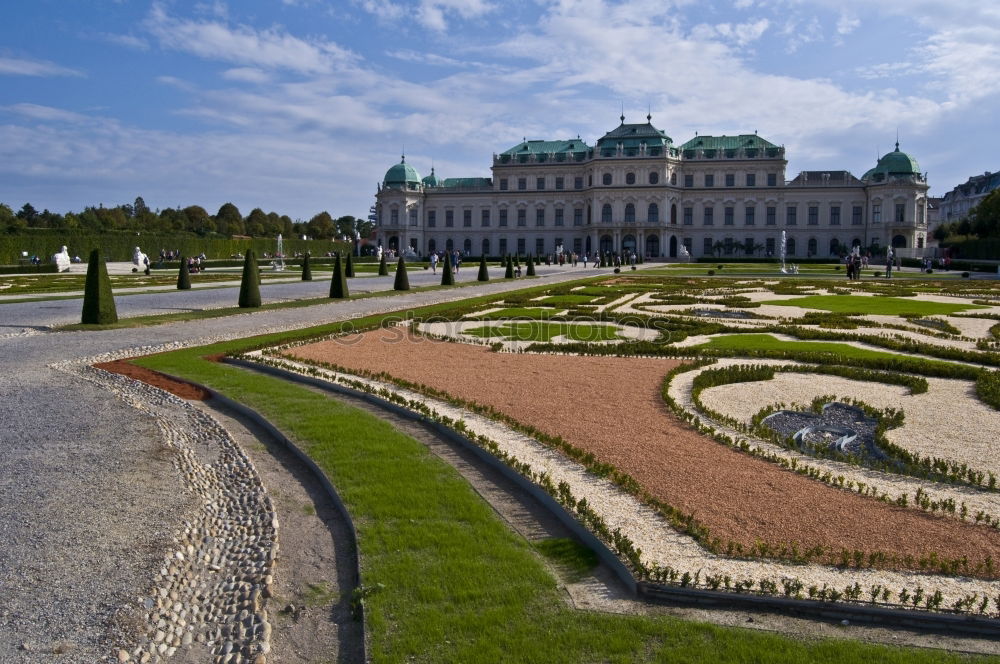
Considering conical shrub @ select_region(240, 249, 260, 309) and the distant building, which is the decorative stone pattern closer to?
conical shrub @ select_region(240, 249, 260, 309)

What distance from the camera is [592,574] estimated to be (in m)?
4.66

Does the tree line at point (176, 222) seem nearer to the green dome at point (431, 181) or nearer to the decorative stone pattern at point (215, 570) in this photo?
the green dome at point (431, 181)

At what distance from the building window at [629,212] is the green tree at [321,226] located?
151 ft

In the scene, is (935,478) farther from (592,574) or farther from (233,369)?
(233,369)

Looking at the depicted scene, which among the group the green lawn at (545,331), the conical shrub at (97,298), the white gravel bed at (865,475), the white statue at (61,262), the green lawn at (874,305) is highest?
the white statue at (61,262)

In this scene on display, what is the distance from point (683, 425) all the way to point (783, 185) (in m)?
74.6

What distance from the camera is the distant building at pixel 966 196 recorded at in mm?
99438

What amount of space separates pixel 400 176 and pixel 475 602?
277ft

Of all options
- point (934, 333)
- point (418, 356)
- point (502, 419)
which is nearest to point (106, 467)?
point (502, 419)

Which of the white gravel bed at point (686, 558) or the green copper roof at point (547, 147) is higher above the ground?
the green copper roof at point (547, 147)

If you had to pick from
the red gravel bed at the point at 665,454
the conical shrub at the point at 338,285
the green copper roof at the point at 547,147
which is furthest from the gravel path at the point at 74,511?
the green copper roof at the point at 547,147

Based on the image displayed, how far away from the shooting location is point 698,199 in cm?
7850

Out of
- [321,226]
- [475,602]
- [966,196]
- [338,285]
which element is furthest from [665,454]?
[966,196]

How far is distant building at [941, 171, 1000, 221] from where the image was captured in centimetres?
9944
